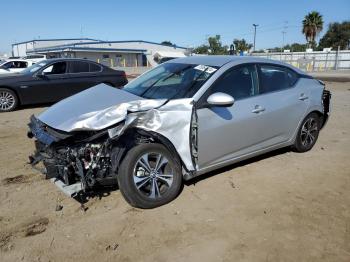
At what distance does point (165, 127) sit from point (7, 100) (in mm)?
7899

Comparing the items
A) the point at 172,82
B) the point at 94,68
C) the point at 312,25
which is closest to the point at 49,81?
the point at 94,68

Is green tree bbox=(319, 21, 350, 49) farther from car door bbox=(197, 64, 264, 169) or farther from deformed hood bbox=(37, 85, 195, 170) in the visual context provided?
deformed hood bbox=(37, 85, 195, 170)

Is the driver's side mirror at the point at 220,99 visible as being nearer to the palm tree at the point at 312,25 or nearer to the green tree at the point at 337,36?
the palm tree at the point at 312,25

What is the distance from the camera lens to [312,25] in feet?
226

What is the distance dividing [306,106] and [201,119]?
2.31 m

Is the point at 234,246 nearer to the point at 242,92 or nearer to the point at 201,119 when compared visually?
the point at 201,119

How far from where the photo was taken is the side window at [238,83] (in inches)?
187

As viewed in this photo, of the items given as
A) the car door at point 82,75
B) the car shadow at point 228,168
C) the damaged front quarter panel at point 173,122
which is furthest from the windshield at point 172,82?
the car door at point 82,75

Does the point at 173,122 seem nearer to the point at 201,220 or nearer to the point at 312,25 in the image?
the point at 201,220

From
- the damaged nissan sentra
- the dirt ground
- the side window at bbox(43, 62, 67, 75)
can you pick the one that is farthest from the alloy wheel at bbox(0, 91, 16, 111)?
the damaged nissan sentra

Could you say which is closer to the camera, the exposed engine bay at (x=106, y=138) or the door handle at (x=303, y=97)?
the exposed engine bay at (x=106, y=138)

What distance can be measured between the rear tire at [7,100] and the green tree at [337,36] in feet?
257

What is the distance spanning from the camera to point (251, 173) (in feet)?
17.6

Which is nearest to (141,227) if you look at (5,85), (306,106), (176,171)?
(176,171)
